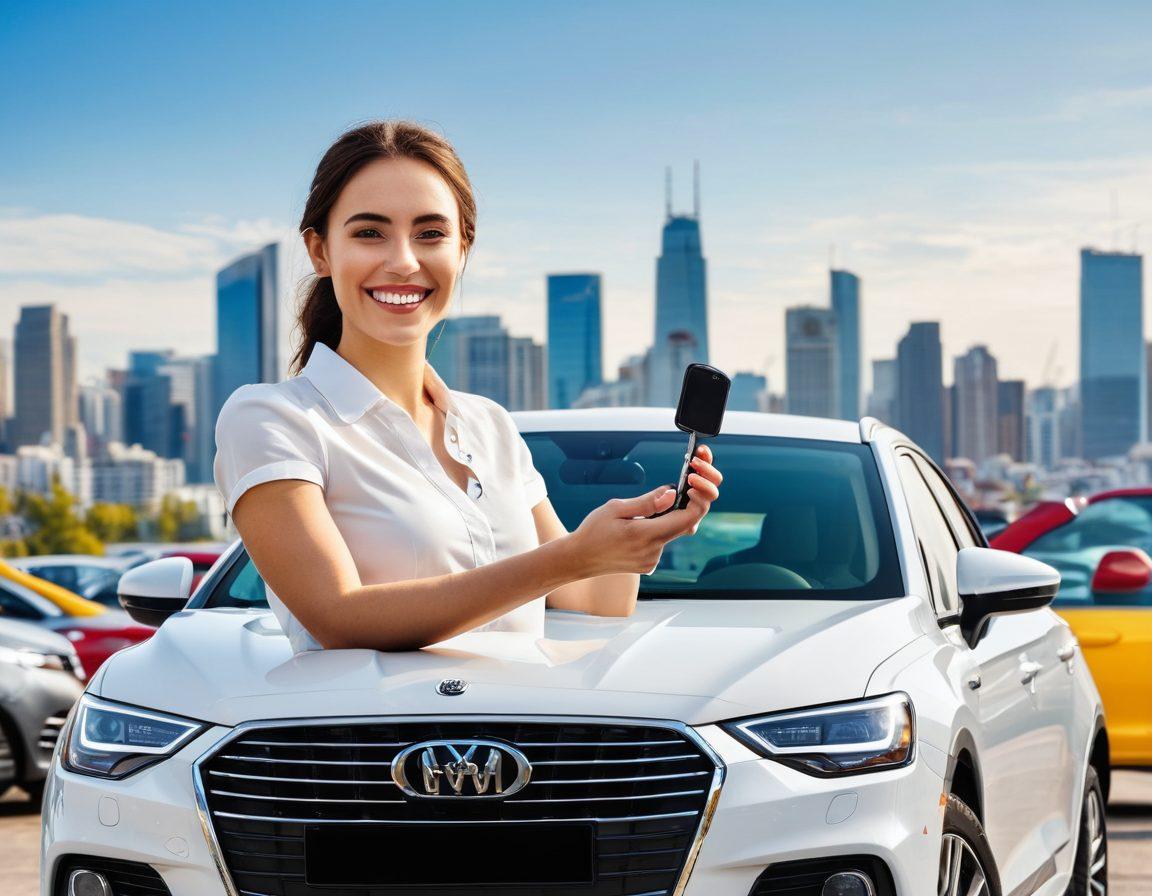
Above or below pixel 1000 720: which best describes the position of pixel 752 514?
above

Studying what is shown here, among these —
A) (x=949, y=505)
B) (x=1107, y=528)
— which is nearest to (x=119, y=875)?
(x=949, y=505)

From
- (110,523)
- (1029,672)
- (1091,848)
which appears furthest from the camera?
(110,523)

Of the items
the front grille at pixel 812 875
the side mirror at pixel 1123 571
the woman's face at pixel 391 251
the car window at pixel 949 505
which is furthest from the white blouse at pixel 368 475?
the side mirror at pixel 1123 571

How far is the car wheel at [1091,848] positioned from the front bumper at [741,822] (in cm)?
208

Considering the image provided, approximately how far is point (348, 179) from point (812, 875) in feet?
5.26

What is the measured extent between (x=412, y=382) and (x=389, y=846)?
1085 millimetres

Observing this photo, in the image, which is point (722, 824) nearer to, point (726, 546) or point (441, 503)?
point (441, 503)

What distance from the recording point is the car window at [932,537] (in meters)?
4.02

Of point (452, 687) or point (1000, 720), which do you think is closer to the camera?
point (452, 687)

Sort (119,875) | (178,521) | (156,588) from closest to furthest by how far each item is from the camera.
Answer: (119,875), (156,588), (178,521)

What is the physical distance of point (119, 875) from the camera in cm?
294

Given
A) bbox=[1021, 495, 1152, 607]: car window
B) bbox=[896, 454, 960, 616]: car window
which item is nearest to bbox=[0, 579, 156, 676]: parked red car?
bbox=[1021, 495, 1152, 607]: car window

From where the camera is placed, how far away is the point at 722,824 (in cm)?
271

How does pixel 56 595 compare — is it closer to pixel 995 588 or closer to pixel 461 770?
pixel 995 588
